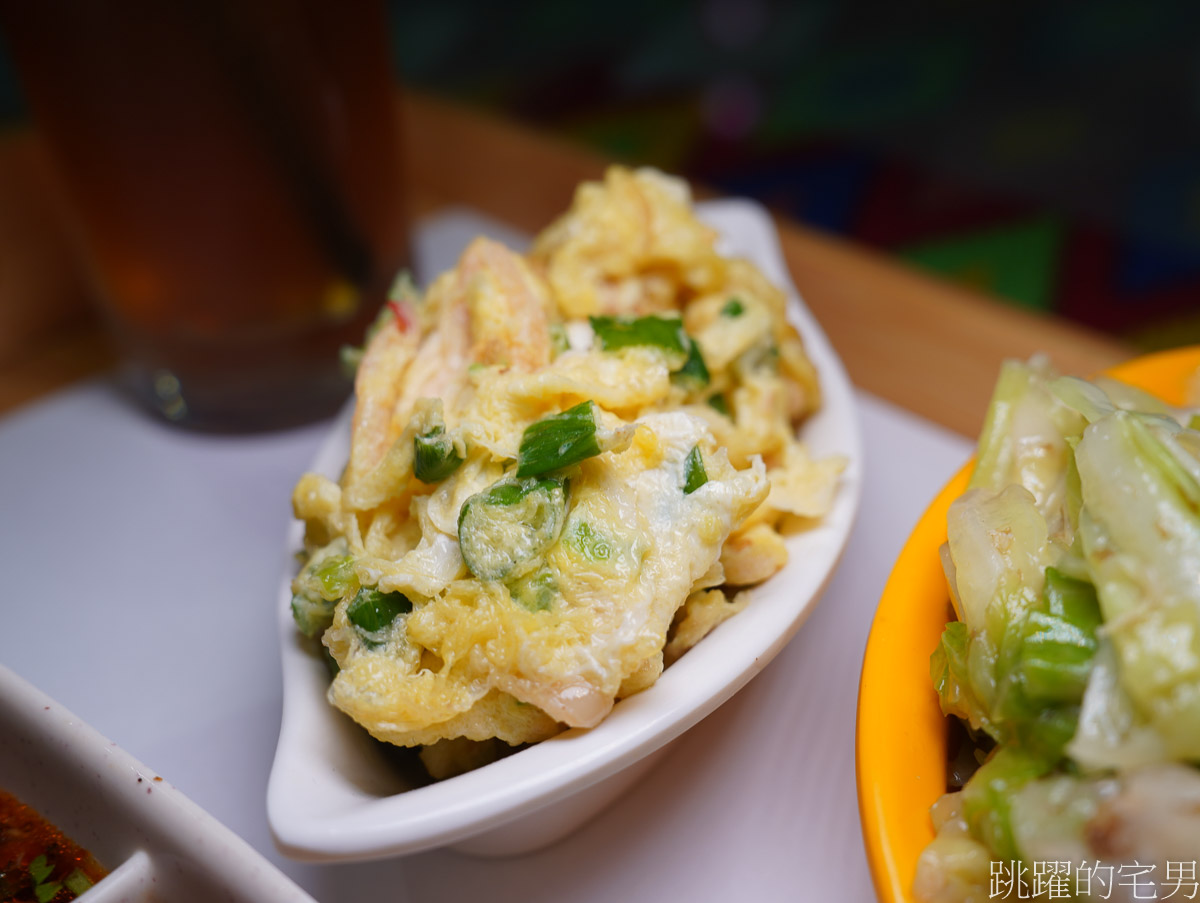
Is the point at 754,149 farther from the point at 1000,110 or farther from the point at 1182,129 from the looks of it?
the point at 1182,129

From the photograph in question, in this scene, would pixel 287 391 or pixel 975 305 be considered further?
pixel 975 305

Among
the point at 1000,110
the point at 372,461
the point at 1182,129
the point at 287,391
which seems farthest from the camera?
the point at 1000,110

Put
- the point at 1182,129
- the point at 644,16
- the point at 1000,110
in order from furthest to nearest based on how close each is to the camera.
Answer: the point at 644,16
the point at 1000,110
the point at 1182,129

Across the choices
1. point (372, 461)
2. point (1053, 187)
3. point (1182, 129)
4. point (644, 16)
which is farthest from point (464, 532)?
point (644, 16)

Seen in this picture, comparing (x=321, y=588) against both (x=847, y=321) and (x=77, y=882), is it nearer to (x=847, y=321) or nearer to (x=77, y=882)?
(x=77, y=882)

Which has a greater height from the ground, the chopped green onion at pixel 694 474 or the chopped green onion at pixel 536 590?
the chopped green onion at pixel 694 474

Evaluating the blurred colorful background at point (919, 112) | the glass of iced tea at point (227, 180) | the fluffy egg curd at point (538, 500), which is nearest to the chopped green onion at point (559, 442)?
the fluffy egg curd at point (538, 500)

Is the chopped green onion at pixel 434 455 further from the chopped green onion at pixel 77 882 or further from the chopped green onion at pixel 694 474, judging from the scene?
the chopped green onion at pixel 77 882
